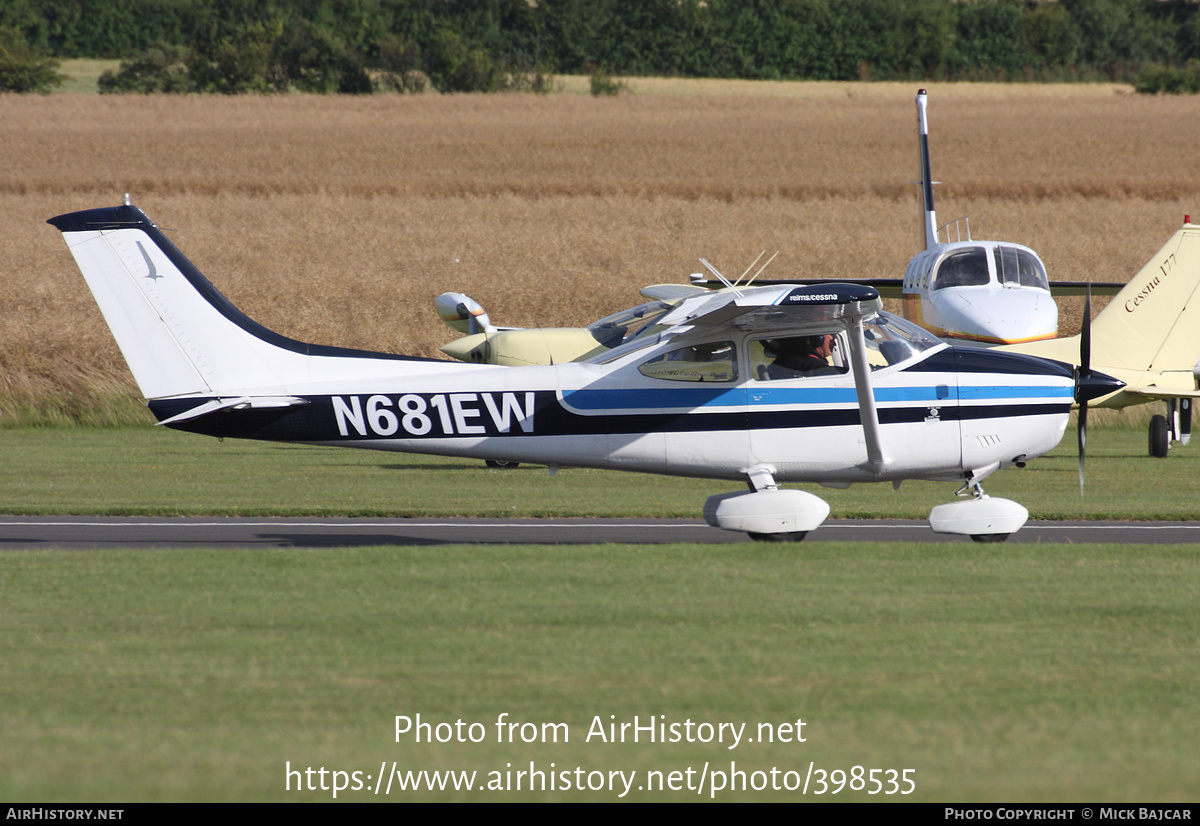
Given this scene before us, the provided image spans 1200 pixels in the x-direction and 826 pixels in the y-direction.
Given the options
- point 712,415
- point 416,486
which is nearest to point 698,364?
point 712,415

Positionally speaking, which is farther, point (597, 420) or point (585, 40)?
point (585, 40)

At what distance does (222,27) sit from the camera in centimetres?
7438

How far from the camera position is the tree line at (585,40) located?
70.6 meters

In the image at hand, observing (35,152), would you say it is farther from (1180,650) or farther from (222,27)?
(1180,650)

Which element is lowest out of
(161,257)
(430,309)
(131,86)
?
(430,309)

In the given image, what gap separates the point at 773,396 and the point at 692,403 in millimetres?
665

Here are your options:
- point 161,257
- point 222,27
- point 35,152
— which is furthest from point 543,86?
point 161,257

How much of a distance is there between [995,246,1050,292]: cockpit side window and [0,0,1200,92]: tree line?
55.4m

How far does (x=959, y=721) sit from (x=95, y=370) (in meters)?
21.8

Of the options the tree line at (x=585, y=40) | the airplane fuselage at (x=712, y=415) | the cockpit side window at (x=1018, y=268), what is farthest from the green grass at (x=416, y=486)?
the tree line at (x=585, y=40)

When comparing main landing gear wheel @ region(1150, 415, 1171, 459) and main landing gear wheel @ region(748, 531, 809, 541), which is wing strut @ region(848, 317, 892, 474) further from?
main landing gear wheel @ region(1150, 415, 1171, 459)

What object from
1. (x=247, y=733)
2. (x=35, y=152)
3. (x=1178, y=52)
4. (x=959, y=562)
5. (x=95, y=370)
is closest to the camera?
(x=247, y=733)

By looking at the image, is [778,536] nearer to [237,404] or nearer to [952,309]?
[237,404]

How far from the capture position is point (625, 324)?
47.6ft
